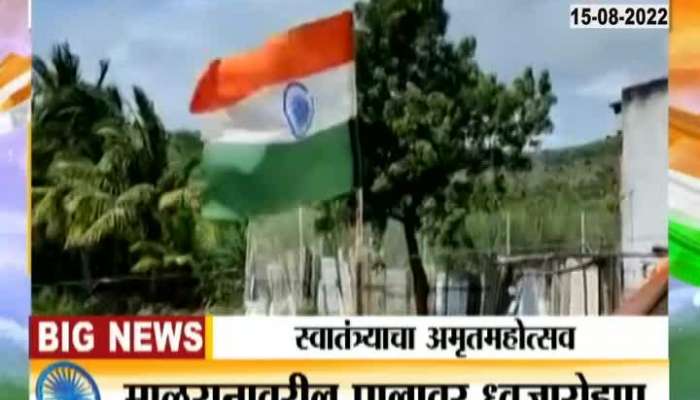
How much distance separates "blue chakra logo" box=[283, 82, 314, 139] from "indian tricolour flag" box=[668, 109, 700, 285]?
111cm

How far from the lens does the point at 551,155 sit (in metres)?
4.62

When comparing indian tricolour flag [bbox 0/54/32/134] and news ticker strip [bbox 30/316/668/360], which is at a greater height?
indian tricolour flag [bbox 0/54/32/134]

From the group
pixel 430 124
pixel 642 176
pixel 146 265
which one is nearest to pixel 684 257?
pixel 642 176

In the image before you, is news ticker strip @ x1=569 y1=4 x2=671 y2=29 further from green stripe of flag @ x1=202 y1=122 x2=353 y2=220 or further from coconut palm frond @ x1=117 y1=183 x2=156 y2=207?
coconut palm frond @ x1=117 y1=183 x2=156 y2=207

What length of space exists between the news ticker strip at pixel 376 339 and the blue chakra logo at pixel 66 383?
11 cm

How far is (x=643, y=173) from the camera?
4.61m

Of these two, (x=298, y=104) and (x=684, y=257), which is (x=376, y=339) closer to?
(x=298, y=104)

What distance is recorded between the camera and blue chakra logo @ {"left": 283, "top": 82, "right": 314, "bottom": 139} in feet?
15.2

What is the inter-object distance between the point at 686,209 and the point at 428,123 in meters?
0.82

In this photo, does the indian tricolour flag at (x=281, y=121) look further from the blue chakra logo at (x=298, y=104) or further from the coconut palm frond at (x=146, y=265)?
the coconut palm frond at (x=146, y=265)

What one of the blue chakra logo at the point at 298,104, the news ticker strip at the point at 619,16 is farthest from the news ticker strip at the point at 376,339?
the news ticker strip at the point at 619,16

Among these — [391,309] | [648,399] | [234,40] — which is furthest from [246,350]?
[648,399]

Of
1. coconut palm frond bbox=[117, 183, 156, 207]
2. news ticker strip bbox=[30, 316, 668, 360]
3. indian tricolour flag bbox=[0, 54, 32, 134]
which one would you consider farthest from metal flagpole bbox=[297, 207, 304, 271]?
indian tricolour flag bbox=[0, 54, 32, 134]

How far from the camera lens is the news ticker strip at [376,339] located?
459 centimetres
